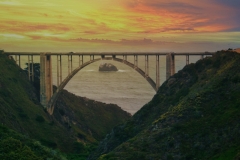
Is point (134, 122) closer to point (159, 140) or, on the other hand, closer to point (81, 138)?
point (159, 140)

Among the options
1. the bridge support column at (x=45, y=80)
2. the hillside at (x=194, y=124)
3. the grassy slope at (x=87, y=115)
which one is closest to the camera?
the hillside at (x=194, y=124)

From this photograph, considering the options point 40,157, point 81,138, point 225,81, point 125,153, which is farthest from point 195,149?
point 81,138

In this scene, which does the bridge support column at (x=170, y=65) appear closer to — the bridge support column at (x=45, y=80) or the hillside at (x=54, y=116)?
the hillside at (x=54, y=116)

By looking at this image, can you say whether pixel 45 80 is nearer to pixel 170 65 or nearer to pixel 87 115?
pixel 87 115

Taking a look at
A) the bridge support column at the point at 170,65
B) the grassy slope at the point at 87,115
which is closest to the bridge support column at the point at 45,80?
the grassy slope at the point at 87,115

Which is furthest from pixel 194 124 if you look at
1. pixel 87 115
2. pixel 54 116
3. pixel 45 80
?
pixel 87 115
